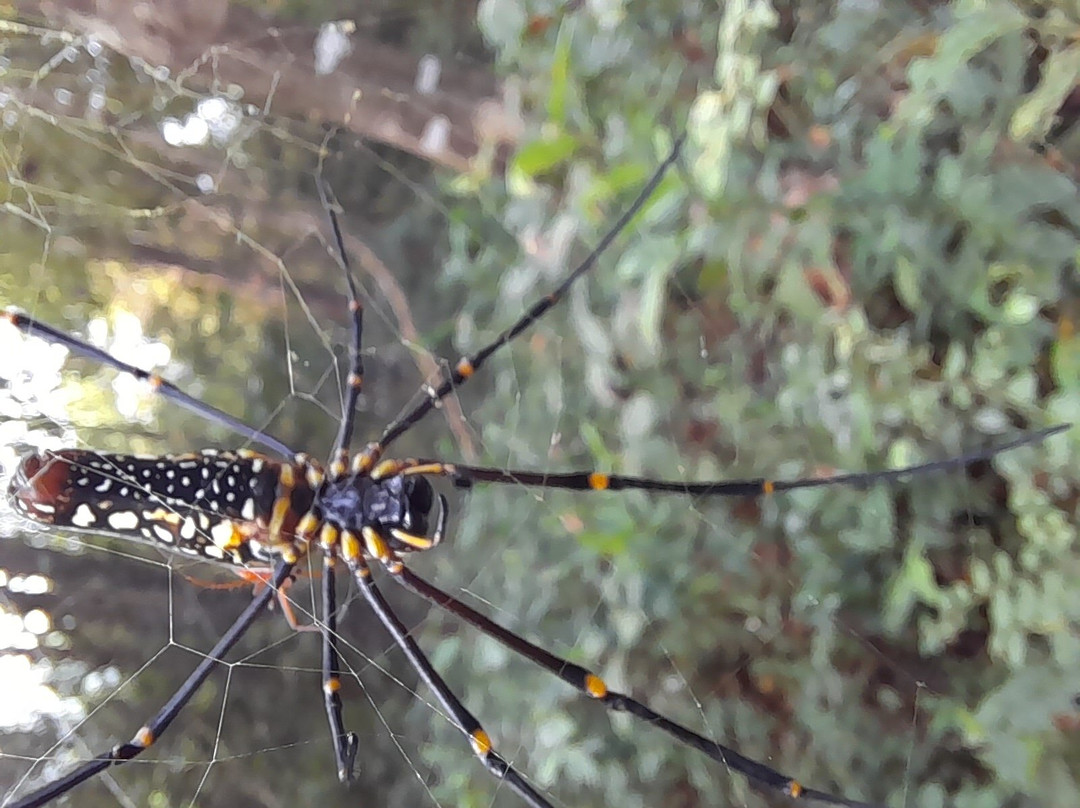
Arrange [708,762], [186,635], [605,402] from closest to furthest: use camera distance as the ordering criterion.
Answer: [186,635], [708,762], [605,402]

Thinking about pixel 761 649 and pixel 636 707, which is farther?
pixel 761 649

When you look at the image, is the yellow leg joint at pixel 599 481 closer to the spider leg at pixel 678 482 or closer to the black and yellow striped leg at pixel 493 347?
the spider leg at pixel 678 482

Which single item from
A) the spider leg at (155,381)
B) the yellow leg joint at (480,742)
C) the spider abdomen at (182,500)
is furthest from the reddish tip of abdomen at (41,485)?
the yellow leg joint at (480,742)

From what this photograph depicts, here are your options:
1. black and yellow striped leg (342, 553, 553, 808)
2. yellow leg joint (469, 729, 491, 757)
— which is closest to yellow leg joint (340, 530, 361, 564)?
black and yellow striped leg (342, 553, 553, 808)

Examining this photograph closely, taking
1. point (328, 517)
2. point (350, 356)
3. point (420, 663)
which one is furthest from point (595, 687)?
point (350, 356)

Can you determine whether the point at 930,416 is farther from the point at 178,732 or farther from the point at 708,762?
the point at 178,732

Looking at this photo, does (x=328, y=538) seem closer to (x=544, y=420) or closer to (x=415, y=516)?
(x=415, y=516)

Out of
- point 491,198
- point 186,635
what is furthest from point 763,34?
point 186,635
